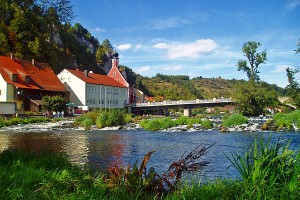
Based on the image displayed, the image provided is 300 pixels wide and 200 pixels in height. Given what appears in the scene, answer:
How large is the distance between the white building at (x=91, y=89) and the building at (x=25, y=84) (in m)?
6.09

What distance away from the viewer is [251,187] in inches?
216

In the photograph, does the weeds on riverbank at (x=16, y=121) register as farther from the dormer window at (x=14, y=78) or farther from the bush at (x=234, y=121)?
the bush at (x=234, y=121)

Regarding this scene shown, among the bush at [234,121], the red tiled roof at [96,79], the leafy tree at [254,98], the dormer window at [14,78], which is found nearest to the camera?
the bush at [234,121]

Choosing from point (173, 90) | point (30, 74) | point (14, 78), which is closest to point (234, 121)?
point (14, 78)

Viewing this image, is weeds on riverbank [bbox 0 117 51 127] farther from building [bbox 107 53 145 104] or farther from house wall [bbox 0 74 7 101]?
building [bbox 107 53 145 104]

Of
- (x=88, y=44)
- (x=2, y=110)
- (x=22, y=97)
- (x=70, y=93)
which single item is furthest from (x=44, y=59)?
(x=88, y=44)

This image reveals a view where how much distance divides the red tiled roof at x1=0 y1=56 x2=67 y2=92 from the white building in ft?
16.5

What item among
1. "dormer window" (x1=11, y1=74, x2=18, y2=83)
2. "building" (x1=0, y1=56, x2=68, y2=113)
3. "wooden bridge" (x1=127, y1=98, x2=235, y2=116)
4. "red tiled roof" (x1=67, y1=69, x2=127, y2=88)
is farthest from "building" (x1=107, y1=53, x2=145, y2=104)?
"dormer window" (x1=11, y1=74, x2=18, y2=83)

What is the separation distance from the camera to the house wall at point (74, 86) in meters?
71.4

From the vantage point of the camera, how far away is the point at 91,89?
74.2m

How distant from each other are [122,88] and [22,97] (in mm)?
33769

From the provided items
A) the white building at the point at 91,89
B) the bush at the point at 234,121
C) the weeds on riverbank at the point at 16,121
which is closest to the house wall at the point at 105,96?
the white building at the point at 91,89

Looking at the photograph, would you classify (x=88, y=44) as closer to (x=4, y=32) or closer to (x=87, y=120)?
(x=4, y=32)

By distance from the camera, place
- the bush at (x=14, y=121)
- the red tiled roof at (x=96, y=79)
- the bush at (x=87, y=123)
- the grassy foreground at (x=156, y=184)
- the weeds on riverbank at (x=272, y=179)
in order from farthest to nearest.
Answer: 1. the red tiled roof at (x=96, y=79)
2. the bush at (x=14, y=121)
3. the bush at (x=87, y=123)
4. the grassy foreground at (x=156, y=184)
5. the weeds on riverbank at (x=272, y=179)
